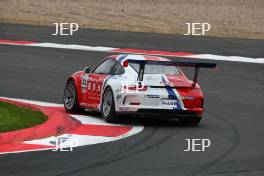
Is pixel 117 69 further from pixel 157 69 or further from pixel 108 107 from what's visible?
pixel 108 107

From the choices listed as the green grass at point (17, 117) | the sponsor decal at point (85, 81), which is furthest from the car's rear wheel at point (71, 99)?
the green grass at point (17, 117)

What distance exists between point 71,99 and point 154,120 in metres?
1.79

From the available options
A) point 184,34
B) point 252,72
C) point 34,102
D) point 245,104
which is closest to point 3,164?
point 34,102

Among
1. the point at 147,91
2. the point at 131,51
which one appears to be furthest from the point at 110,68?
the point at 131,51

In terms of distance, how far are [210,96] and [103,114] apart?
5.05 meters

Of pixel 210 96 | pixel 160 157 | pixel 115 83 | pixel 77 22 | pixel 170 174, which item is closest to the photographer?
pixel 170 174

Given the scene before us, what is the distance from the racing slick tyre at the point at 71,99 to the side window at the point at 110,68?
680 mm

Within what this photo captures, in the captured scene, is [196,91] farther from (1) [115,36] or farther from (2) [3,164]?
(1) [115,36]

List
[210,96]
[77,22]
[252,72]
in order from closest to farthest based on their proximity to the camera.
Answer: [210,96]
[252,72]
[77,22]

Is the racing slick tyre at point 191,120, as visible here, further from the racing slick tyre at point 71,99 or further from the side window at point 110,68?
the racing slick tyre at point 71,99

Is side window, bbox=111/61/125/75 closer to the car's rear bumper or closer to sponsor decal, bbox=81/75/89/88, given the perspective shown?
sponsor decal, bbox=81/75/89/88

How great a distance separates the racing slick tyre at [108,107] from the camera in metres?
16.4

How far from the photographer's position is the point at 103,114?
16.8m

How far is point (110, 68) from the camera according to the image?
17422 millimetres
